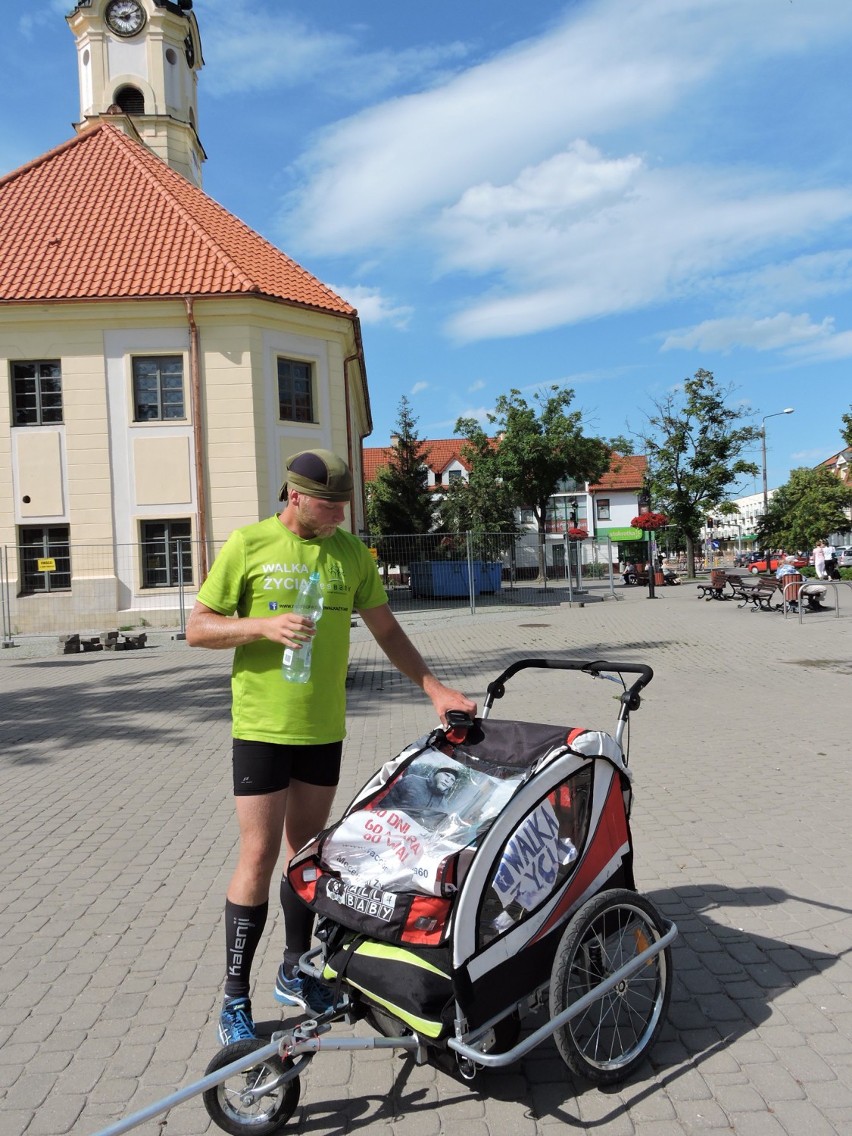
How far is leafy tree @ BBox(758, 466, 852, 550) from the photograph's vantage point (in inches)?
1828

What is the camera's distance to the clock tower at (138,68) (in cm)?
2762

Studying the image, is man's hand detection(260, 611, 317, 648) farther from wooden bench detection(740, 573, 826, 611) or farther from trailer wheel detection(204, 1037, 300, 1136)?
wooden bench detection(740, 573, 826, 611)

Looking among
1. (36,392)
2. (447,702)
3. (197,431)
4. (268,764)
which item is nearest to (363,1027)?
(268,764)

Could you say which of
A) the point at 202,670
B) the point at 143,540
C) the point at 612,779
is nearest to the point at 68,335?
the point at 143,540

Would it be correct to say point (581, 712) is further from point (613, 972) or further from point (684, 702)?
point (613, 972)

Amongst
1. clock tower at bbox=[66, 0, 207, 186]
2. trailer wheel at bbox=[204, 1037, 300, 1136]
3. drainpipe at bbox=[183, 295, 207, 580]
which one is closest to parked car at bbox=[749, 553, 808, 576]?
drainpipe at bbox=[183, 295, 207, 580]

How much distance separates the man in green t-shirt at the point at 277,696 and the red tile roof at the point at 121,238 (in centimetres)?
1946

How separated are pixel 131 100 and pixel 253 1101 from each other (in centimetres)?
3175

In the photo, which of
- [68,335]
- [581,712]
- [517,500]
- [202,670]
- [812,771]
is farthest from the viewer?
[517,500]

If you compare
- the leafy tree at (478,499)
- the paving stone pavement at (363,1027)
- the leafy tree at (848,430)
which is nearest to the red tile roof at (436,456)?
the leafy tree at (478,499)

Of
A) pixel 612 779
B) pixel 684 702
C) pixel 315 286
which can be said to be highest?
pixel 315 286

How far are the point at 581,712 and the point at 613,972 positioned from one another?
6.12 metres

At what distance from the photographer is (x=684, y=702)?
372 inches

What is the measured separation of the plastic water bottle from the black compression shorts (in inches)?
9.2
